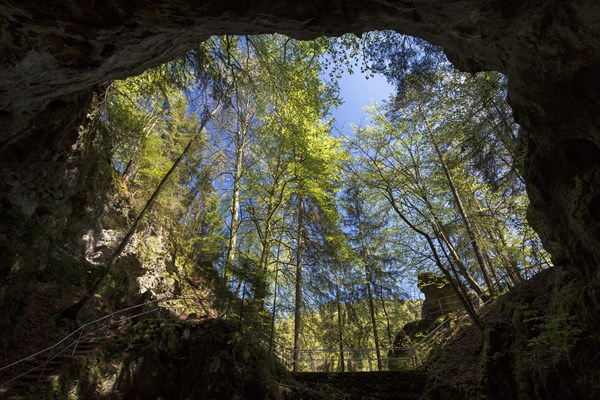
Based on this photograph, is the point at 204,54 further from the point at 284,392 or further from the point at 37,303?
the point at 284,392

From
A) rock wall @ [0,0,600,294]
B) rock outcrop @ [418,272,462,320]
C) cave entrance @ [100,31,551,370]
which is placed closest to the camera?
rock wall @ [0,0,600,294]

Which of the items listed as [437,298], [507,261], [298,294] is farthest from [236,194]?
[437,298]

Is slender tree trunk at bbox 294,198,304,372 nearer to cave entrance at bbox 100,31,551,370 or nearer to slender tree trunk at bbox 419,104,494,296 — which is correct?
cave entrance at bbox 100,31,551,370

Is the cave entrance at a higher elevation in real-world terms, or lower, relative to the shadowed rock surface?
higher

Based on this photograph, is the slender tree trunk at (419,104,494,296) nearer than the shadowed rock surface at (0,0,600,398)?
No

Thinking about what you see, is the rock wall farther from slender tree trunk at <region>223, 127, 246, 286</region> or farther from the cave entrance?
slender tree trunk at <region>223, 127, 246, 286</region>

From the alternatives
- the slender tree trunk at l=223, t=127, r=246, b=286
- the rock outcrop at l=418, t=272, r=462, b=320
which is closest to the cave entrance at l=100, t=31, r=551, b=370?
the slender tree trunk at l=223, t=127, r=246, b=286

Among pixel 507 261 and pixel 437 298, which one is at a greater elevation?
pixel 437 298

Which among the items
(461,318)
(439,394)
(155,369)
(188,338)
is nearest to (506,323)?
(439,394)

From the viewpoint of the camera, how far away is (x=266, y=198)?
12539 millimetres

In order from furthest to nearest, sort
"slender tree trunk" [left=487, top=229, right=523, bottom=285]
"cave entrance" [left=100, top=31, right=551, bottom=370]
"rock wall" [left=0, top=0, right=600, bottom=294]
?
"slender tree trunk" [left=487, top=229, right=523, bottom=285]
"cave entrance" [left=100, top=31, right=551, bottom=370]
"rock wall" [left=0, top=0, right=600, bottom=294]

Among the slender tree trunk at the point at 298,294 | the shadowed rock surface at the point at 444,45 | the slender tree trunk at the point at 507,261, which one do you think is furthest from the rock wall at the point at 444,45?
the slender tree trunk at the point at 298,294

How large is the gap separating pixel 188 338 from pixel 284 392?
8.32 ft

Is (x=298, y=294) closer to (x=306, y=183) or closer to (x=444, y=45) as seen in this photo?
(x=306, y=183)
